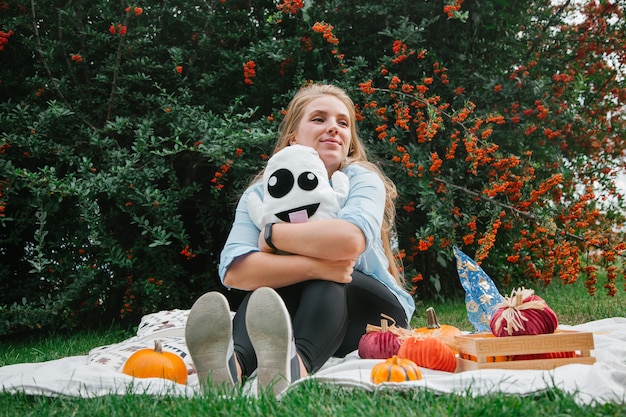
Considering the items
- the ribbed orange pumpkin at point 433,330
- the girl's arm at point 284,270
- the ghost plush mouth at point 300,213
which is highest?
the ghost plush mouth at point 300,213

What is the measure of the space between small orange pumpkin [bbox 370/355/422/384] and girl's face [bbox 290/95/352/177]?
3.58 feet

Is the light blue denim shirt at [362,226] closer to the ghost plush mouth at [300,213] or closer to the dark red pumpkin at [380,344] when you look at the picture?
the ghost plush mouth at [300,213]

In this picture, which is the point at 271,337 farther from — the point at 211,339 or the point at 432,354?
the point at 432,354

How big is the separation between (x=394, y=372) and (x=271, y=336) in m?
0.37

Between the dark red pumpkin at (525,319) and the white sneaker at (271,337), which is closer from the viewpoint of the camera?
the white sneaker at (271,337)

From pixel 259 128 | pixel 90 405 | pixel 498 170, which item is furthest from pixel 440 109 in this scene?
pixel 90 405

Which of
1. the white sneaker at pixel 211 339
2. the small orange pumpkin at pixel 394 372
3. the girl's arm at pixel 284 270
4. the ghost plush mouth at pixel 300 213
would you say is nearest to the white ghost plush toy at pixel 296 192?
the ghost plush mouth at pixel 300 213

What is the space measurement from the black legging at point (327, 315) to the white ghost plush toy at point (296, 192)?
0.26 meters

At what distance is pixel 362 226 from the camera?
213cm

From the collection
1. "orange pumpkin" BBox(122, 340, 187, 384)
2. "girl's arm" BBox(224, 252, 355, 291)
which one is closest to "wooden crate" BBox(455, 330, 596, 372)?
"girl's arm" BBox(224, 252, 355, 291)

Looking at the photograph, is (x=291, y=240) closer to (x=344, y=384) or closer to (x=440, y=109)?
(x=344, y=384)

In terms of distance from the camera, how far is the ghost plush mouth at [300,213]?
87.2 inches

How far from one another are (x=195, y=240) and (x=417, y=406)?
330 centimetres

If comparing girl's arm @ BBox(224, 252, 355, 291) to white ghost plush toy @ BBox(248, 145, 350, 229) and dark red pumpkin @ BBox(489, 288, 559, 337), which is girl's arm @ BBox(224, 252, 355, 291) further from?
dark red pumpkin @ BBox(489, 288, 559, 337)
